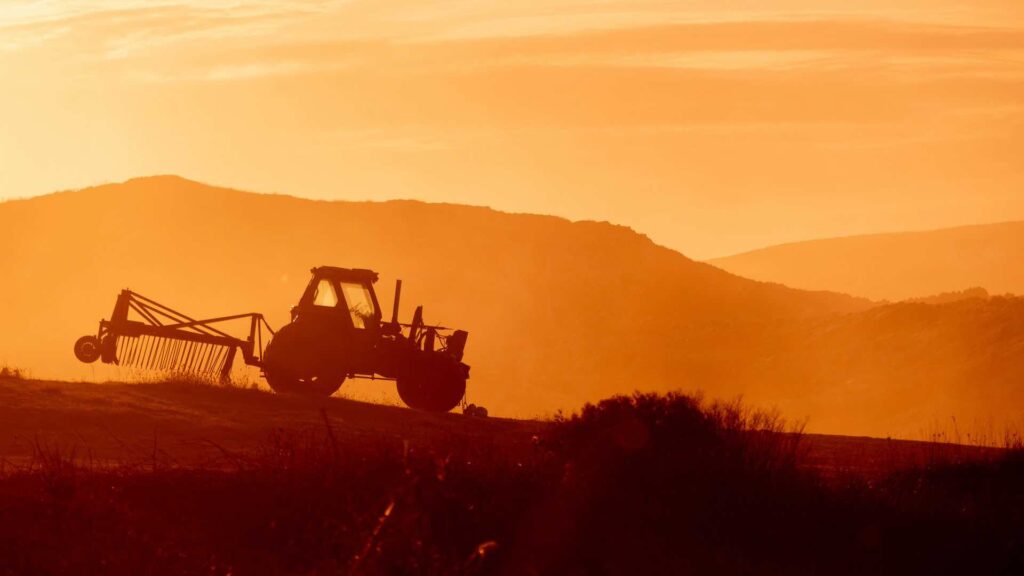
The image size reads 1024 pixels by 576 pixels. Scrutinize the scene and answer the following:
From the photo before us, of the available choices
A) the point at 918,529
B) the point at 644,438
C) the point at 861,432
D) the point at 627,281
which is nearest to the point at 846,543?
the point at 918,529

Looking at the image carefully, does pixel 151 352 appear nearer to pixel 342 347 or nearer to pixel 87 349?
pixel 87 349

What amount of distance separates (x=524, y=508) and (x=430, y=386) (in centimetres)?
1632

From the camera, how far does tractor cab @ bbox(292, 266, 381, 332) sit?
3155 cm

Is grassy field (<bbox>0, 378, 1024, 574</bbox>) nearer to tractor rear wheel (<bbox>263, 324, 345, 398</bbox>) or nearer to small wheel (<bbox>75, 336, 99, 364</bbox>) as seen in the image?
tractor rear wheel (<bbox>263, 324, 345, 398</bbox>)

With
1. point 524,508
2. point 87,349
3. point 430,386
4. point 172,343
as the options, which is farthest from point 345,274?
point 524,508

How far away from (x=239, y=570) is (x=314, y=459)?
3.25 metres

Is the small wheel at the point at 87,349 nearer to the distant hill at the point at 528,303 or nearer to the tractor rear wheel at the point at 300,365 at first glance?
the tractor rear wheel at the point at 300,365

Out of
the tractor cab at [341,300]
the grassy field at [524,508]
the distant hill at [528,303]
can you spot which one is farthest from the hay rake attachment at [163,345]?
the distant hill at [528,303]

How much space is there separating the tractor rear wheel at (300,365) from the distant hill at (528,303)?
36.4 meters

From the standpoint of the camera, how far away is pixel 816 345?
89.4 m

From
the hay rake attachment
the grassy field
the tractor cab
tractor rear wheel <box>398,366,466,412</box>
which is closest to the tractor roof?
the tractor cab

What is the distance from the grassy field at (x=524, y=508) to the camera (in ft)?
46.4

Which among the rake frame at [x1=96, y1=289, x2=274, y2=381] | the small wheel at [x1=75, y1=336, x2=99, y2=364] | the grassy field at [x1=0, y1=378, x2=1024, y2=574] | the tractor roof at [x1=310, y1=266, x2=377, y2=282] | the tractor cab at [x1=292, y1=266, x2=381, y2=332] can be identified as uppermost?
the tractor roof at [x1=310, y1=266, x2=377, y2=282]

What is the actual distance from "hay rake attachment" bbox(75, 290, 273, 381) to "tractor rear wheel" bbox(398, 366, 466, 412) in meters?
2.84
